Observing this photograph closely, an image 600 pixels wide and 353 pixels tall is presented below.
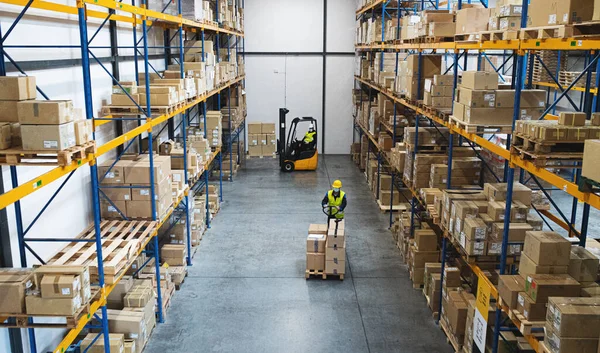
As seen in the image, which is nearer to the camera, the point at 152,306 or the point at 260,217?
the point at 152,306

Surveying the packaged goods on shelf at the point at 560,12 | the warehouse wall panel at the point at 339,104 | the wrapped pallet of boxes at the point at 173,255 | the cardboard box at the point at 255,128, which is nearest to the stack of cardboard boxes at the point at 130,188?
the wrapped pallet of boxes at the point at 173,255

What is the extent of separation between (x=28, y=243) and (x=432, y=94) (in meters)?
6.71

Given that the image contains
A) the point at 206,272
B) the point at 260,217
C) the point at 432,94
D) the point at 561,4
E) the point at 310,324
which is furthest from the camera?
A: the point at 260,217

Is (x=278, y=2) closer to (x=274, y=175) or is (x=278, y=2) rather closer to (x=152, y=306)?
(x=274, y=175)

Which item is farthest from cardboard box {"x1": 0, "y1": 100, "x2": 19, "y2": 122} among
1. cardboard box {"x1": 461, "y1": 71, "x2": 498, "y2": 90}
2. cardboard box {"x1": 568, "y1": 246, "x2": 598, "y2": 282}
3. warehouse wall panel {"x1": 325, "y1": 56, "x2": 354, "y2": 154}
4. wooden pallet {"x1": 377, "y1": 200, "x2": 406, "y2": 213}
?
warehouse wall panel {"x1": 325, "y1": 56, "x2": 354, "y2": 154}

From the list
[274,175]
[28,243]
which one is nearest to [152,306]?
[28,243]

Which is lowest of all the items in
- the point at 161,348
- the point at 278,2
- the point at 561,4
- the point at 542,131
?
the point at 161,348

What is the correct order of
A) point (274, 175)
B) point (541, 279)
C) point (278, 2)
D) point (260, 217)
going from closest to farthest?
point (541, 279)
point (260, 217)
point (274, 175)
point (278, 2)

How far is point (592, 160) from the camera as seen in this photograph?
13.8ft

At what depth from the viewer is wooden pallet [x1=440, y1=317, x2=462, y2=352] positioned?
24.3 feet

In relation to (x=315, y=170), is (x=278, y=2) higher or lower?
higher

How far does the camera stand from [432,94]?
919 centimetres

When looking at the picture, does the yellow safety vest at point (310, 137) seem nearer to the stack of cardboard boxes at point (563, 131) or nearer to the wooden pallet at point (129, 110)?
the wooden pallet at point (129, 110)

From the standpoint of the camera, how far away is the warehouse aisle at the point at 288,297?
26.1ft
